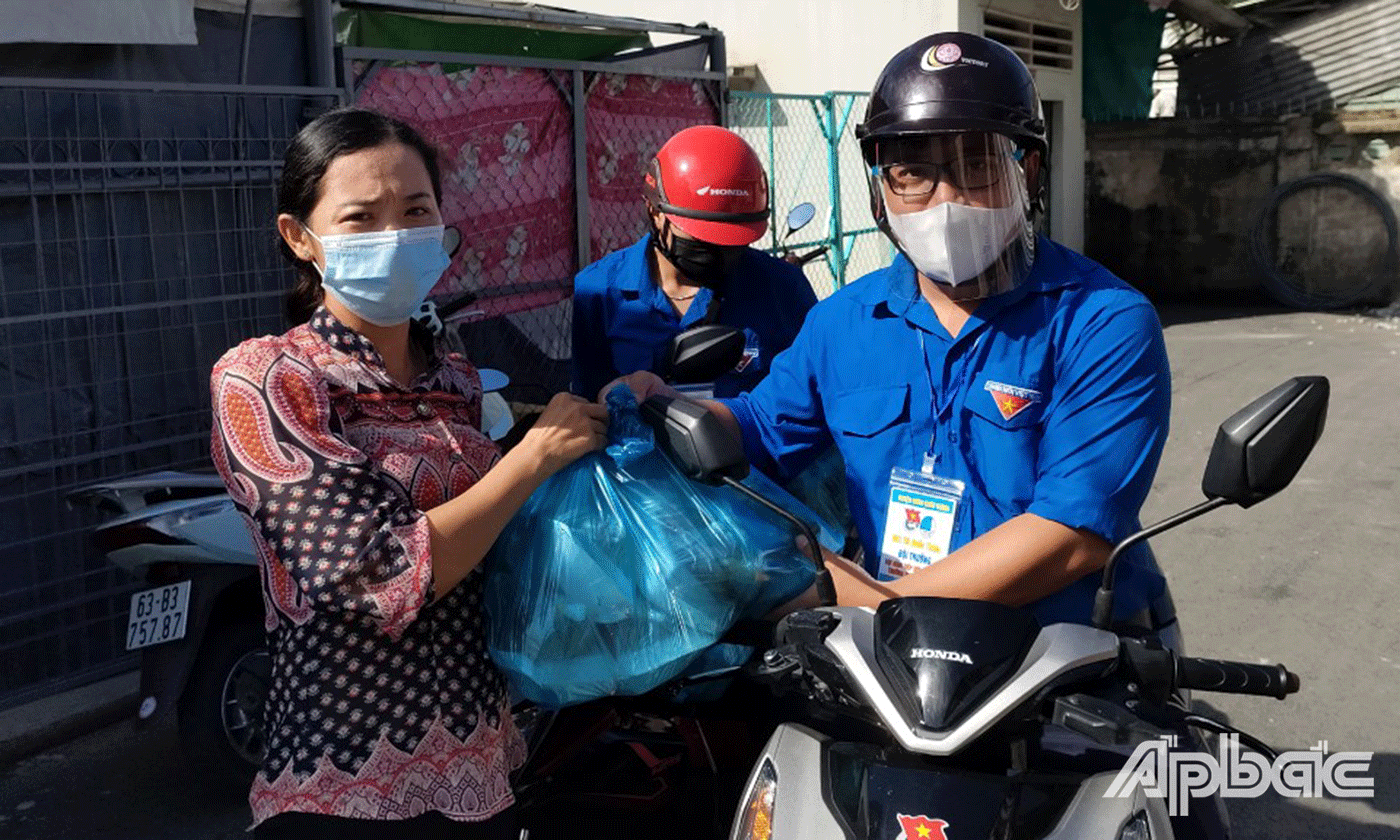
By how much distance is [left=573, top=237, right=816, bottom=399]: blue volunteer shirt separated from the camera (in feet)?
13.3

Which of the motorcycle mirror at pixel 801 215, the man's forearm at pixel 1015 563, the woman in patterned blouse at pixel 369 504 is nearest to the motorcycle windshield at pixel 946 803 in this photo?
the man's forearm at pixel 1015 563

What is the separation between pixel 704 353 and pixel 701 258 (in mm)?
1517

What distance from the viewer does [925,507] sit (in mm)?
2355

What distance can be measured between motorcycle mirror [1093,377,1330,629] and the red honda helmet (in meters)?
2.23

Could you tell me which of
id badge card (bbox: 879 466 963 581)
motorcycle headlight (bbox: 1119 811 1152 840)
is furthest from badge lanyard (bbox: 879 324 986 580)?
motorcycle headlight (bbox: 1119 811 1152 840)

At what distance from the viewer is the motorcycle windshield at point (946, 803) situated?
1.75 metres

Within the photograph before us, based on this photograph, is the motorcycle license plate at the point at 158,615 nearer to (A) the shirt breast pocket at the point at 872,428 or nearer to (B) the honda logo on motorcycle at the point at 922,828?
(A) the shirt breast pocket at the point at 872,428

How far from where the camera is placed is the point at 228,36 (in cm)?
589

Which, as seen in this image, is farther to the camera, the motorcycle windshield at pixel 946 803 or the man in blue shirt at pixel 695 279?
the man in blue shirt at pixel 695 279

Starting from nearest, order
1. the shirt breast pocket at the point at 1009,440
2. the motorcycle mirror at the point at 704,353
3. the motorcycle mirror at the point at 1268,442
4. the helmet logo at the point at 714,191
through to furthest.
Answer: the motorcycle mirror at the point at 1268,442, the shirt breast pocket at the point at 1009,440, the motorcycle mirror at the point at 704,353, the helmet logo at the point at 714,191

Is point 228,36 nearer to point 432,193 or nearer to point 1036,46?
point 432,193

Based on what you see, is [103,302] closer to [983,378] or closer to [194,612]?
[194,612]

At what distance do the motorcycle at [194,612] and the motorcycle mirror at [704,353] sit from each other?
5.68 ft

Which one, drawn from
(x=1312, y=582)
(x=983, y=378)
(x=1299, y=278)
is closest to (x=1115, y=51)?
(x=1299, y=278)
